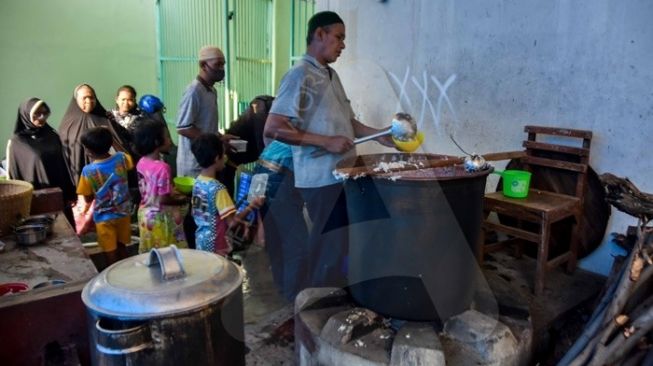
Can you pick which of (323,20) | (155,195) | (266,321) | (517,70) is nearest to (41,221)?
(155,195)

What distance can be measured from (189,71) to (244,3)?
1.45 meters

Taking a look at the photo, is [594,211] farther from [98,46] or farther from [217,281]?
[98,46]

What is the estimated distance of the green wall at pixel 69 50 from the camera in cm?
655

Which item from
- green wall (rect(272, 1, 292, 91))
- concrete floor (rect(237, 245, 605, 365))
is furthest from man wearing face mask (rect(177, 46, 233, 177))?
green wall (rect(272, 1, 292, 91))

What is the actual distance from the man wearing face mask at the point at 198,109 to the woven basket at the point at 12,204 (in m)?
1.25

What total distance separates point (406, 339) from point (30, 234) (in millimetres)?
1977

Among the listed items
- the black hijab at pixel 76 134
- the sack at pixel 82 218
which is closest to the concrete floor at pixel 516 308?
the sack at pixel 82 218

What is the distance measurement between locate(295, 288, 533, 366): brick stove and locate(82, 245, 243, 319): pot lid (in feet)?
2.46

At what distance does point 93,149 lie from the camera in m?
3.40

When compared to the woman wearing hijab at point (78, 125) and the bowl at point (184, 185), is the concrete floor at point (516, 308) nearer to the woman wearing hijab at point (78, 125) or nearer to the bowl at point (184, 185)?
the bowl at point (184, 185)

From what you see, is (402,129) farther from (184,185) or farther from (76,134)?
(76,134)

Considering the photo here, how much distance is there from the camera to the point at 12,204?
2.55 metres

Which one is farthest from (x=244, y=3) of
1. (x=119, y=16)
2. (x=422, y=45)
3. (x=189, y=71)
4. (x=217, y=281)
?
(x=217, y=281)

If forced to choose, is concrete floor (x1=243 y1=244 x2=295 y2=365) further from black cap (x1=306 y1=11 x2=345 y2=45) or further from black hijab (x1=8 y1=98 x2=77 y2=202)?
black hijab (x1=8 y1=98 x2=77 y2=202)
